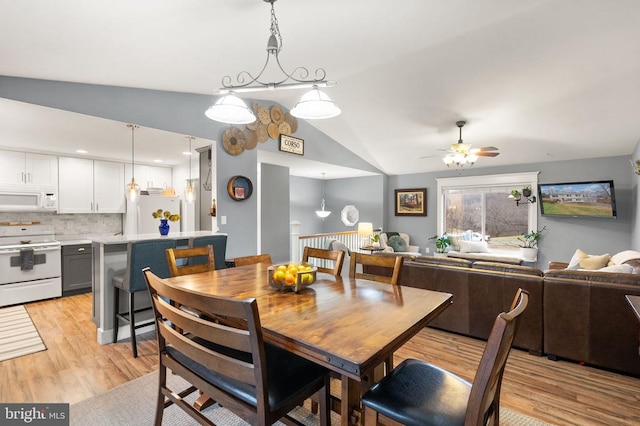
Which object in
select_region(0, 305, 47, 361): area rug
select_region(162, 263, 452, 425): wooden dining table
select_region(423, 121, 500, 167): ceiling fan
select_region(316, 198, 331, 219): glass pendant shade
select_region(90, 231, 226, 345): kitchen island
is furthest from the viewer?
select_region(316, 198, 331, 219): glass pendant shade

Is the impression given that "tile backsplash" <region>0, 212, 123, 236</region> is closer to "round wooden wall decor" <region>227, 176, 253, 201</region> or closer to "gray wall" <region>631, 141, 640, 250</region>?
"round wooden wall decor" <region>227, 176, 253, 201</region>

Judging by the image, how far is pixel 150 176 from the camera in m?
5.77

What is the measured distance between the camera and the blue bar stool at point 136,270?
2.68 metres

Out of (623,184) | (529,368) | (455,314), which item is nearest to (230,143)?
(455,314)

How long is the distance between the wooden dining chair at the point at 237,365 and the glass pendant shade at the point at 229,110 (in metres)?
1.14

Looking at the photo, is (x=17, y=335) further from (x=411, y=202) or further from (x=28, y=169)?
(x=411, y=202)

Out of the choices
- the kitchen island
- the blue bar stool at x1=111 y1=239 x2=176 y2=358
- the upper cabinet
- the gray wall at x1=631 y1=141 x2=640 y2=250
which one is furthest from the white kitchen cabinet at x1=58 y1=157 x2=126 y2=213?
the gray wall at x1=631 y1=141 x2=640 y2=250

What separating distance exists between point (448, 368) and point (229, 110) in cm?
260

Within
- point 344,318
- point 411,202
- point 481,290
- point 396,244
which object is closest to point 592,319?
point 481,290

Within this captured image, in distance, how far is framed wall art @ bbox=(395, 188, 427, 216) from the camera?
7.44 metres

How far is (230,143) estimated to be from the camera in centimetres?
413

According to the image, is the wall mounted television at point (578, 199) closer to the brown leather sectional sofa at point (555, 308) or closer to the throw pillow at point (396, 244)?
the throw pillow at point (396, 244)

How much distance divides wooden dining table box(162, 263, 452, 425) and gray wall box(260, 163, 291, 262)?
316 cm

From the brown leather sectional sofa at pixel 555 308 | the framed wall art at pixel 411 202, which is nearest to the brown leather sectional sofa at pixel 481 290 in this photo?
the brown leather sectional sofa at pixel 555 308
